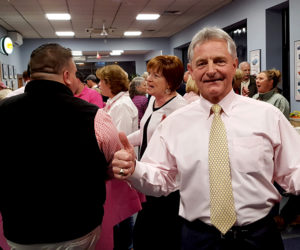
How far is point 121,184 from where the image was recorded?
6.98 feet

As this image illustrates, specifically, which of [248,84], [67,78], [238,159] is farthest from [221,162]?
[248,84]

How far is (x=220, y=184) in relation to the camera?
53.4 inches

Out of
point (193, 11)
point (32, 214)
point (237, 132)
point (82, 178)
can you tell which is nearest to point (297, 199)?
point (237, 132)

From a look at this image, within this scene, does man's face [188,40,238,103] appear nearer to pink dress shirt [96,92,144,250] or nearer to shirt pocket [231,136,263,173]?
shirt pocket [231,136,263,173]

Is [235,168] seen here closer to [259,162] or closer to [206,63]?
[259,162]

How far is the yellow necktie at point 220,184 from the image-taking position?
133 centimetres

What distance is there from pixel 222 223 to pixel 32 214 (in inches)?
32.6

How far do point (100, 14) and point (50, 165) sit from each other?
7974 mm

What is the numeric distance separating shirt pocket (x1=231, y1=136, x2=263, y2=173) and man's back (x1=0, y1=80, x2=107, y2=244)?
2.05 feet

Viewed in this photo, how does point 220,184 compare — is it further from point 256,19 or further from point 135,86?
point 256,19

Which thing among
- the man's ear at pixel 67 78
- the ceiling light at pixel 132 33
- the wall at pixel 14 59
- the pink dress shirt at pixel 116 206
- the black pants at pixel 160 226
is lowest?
the black pants at pixel 160 226

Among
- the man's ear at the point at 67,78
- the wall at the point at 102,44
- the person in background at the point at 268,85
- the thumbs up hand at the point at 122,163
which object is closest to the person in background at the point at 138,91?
the person in background at the point at 268,85

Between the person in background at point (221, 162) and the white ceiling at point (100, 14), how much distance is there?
6.57 metres

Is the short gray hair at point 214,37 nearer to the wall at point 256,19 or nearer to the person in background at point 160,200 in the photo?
the person in background at point 160,200
